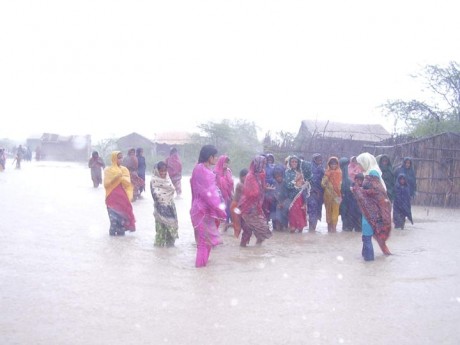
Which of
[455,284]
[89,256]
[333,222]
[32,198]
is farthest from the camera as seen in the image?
[32,198]

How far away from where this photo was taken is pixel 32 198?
581 inches

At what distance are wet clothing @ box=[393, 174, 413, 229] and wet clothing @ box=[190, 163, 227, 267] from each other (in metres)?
5.23

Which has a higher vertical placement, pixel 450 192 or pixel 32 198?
pixel 450 192

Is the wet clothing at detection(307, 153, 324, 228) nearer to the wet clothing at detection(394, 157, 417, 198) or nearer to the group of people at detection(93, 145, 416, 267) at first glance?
the group of people at detection(93, 145, 416, 267)

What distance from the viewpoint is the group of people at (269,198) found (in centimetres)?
678

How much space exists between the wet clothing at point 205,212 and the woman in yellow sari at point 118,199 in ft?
7.62

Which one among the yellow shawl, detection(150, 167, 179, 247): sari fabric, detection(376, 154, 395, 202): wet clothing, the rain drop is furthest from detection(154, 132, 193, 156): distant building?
the rain drop

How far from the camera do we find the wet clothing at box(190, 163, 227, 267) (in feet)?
21.7

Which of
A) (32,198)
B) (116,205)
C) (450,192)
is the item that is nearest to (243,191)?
(116,205)

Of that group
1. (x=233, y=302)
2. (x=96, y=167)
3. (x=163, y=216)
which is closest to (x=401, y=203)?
(x=163, y=216)

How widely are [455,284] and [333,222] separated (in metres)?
4.06

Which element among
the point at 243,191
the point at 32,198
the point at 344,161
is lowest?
the point at 32,198

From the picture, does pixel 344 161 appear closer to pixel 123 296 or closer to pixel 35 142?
pixel 123 296

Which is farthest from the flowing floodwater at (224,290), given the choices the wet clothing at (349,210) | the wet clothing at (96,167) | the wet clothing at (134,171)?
the wet clothing at (96,167)
